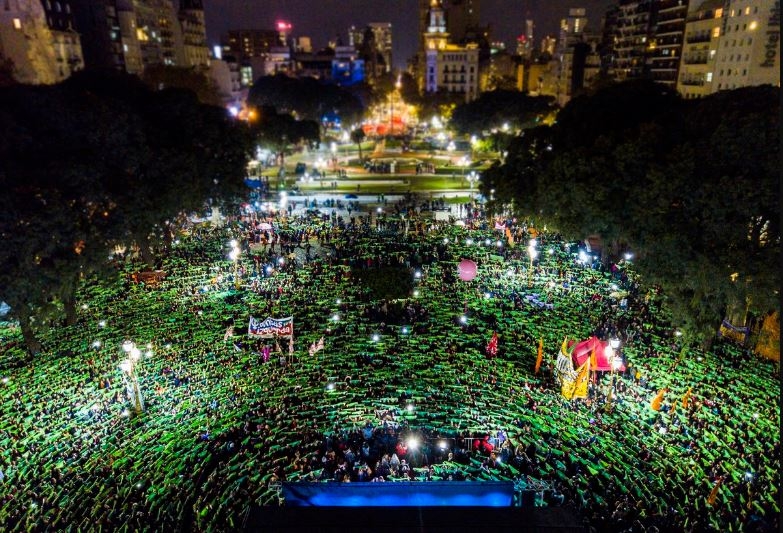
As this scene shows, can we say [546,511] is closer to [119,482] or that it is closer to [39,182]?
[119,482]

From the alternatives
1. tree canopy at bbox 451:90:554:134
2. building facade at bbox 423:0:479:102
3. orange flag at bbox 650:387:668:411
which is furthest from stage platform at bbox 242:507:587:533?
building facade at bbox 423:0:479:102

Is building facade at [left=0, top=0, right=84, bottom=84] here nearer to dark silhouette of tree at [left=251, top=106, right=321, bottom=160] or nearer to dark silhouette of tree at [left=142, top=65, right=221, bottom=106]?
dark silhouette of tree at [left=142, top=65, right=221, bottom=106]

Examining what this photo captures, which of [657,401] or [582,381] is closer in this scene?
[657,401]

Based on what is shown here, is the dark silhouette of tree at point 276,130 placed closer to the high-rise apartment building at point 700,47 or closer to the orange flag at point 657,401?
the high-rise apartment building at point 700,47

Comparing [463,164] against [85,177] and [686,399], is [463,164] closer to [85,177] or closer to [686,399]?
[85,177]

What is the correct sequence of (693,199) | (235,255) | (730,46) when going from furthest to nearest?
(730,46)
(235,255)
(693,199)

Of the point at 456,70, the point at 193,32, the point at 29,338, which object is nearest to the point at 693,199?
the point at 29,338
